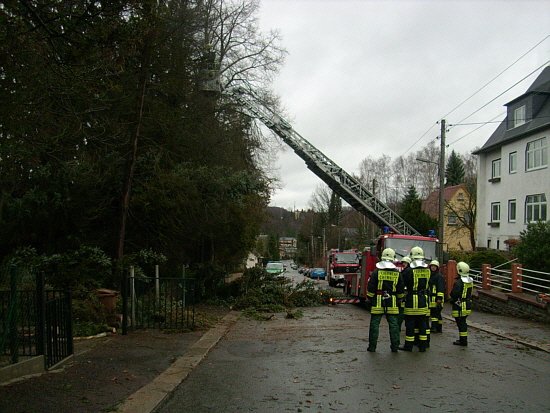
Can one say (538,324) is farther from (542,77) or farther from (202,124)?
(542,77)

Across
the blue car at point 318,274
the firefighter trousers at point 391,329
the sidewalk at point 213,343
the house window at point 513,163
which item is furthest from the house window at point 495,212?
the firefighter trousers at point 391,329

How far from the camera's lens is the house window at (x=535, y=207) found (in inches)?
1093

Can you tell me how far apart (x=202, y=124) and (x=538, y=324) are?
12.2m

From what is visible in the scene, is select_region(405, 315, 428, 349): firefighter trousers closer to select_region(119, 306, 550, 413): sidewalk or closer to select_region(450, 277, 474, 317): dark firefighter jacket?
select_region(450, 277, 474, 317): dark firefighter jacket

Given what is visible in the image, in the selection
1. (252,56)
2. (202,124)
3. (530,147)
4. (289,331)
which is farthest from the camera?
(530,147)

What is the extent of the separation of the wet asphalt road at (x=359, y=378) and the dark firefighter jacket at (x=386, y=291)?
2.61 ft

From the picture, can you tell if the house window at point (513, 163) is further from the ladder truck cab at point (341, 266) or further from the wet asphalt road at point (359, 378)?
the wet asphalt road at point (359, 378)

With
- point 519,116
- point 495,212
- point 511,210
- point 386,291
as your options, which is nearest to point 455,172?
point 495,212

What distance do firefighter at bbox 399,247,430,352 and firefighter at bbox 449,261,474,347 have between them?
79 centimetres

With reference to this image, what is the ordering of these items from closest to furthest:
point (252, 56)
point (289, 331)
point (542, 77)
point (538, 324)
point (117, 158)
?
1. point (289, 331)
2. point (538, 324)
3. point (117, 158)
4. point (252, 56)
5. point (542, 77)

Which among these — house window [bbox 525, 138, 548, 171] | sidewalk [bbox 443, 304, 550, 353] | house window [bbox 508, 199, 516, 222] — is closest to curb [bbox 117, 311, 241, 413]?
sidewalk [bbox 443, 304, 550, 353]

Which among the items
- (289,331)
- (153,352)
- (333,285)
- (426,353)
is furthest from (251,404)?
(333,285)

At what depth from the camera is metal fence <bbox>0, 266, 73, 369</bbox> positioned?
6.72 metres

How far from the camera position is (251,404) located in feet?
20.1
